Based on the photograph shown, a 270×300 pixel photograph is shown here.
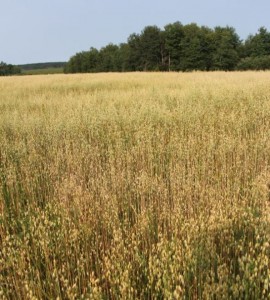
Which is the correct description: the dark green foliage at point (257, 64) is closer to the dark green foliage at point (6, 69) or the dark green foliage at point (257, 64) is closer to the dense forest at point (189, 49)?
the dense forest at point (189, 49)

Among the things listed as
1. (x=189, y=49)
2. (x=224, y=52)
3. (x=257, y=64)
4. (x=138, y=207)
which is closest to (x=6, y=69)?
(x=189, y=49)

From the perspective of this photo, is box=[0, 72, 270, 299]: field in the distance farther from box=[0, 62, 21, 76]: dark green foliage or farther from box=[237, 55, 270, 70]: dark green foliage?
box=[0, 62, 21, 76]: dark green foliage

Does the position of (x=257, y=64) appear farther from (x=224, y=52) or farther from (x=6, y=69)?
(x=6, y=69)

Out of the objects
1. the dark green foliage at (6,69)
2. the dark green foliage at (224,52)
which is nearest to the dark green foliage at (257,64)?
the dark green foliage at (224,52)

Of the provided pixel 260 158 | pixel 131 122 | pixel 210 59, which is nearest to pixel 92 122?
pixel 131 122

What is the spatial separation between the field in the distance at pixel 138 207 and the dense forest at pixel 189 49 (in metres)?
43.3

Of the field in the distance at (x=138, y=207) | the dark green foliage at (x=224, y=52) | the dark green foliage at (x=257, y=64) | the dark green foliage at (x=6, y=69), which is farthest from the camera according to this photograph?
the dark green foliage at (x=6, y=69)

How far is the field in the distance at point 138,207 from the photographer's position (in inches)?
71.8

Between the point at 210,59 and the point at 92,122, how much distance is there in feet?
162

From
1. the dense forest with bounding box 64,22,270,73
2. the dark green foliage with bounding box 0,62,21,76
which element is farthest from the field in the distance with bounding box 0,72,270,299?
the dark green foliage with bounding box 0,62,21,76

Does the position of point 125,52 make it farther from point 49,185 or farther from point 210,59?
point 49,185

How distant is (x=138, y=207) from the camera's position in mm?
2740

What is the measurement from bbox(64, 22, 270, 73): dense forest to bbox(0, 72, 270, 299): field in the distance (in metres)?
43.3

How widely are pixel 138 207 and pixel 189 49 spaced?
5134 centimetres
